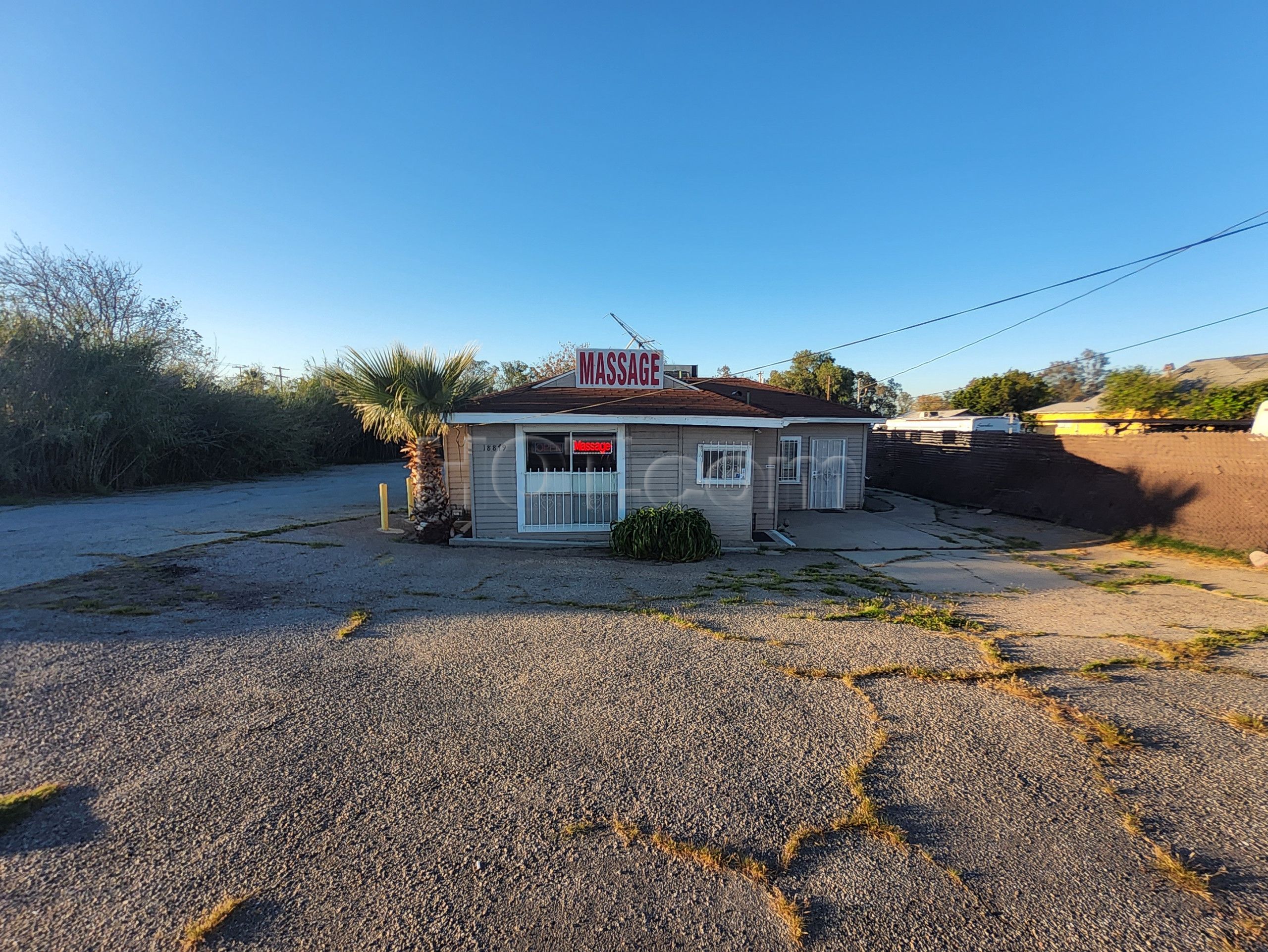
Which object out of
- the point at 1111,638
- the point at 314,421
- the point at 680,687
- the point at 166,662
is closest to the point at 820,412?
the point at 1111,638

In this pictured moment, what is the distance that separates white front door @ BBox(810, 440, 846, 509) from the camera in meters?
14.6

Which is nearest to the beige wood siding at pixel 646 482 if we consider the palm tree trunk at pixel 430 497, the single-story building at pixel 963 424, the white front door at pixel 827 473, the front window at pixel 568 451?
the front window at pixel 568 451

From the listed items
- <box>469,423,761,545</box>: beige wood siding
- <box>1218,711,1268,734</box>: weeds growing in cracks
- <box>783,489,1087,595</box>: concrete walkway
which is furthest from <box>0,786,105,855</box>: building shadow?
<box>783,489,1087,595</box>: concrete walkway

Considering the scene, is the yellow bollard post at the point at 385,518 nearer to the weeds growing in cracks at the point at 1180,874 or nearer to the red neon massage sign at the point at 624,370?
the red neon massage sign at the point at 624,370

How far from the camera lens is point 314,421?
99.9ft

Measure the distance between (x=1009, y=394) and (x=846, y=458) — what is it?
26826 millimetres

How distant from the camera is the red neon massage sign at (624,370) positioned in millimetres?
11211

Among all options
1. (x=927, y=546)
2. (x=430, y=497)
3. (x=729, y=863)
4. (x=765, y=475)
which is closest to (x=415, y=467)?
(x=430, y=497)

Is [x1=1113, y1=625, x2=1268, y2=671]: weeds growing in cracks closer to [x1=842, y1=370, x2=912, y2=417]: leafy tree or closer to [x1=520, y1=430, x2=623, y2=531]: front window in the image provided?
[x1=520, y1=430, x2=623, y2=531]: front window

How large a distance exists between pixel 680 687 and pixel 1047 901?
2565 millimetres

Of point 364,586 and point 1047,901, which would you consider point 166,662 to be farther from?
point 1047,901

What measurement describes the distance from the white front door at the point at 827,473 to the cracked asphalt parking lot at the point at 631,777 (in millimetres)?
8322

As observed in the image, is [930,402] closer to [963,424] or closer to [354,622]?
[963,424]

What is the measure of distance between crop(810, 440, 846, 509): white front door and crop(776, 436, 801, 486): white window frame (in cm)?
33
